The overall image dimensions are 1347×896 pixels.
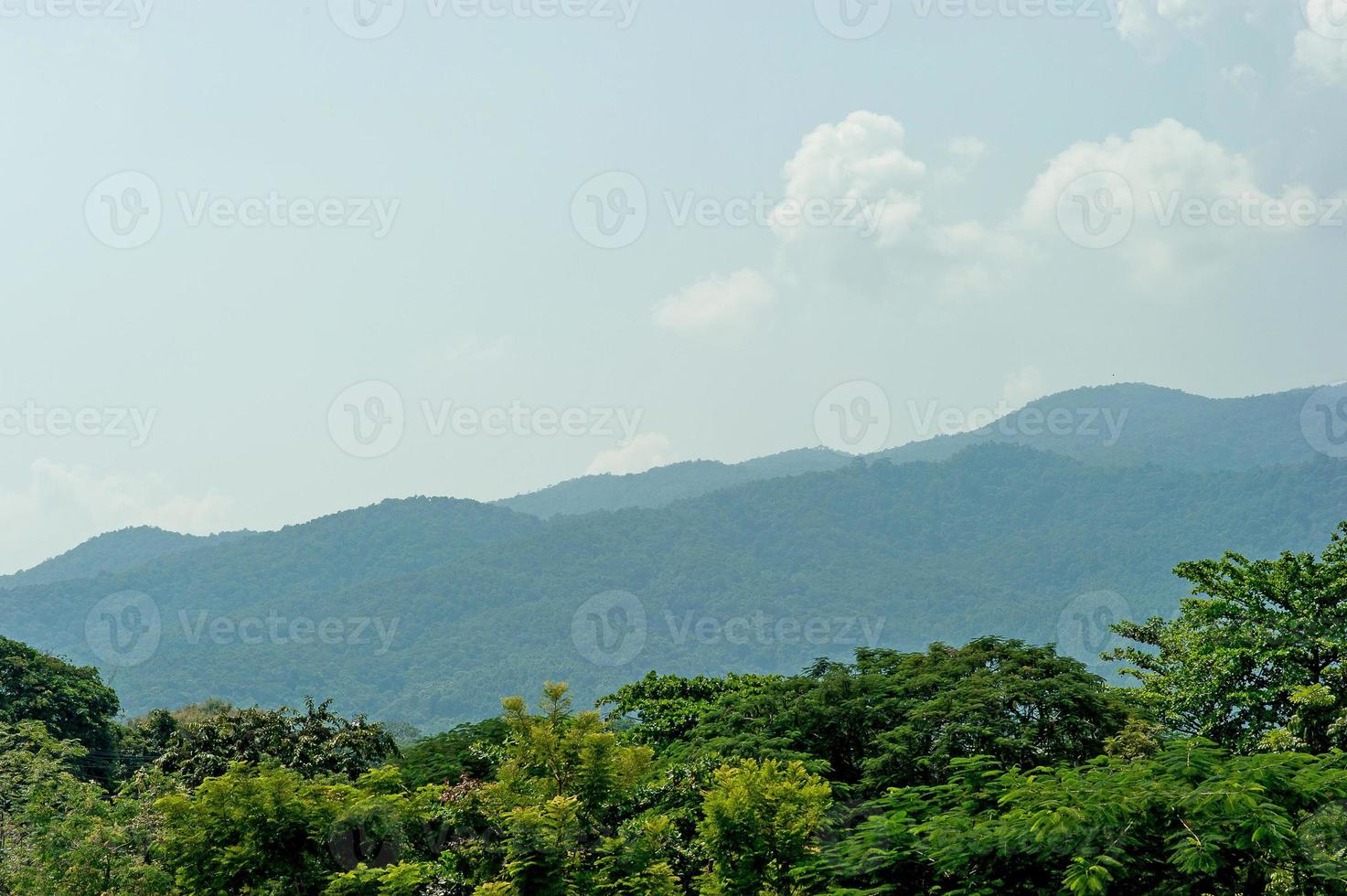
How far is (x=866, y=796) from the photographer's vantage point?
75.5 ft

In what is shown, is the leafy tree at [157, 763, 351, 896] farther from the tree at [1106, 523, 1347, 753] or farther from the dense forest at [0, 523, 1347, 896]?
the tree at [1106, 523, 1347, 753]

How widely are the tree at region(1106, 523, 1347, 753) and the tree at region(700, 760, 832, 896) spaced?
7.74m

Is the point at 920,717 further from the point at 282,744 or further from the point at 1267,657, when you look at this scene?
the point at 282,744

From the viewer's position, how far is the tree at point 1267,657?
19.3 metres

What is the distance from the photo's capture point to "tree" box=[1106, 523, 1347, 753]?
19.3 meters

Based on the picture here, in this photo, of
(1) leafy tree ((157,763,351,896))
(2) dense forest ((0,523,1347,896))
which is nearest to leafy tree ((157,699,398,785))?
(2) dense forest ((0,523,1347,896))

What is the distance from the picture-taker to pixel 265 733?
31297mm

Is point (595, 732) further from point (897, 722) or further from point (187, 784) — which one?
point (187, 784)

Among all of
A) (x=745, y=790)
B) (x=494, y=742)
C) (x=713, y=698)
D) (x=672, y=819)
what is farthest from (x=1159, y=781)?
(x=713, y=698)

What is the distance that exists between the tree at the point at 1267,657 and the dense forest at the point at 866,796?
0.16ft

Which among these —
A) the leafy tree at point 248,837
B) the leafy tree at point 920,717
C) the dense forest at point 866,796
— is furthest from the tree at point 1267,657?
the leafy tree at point 248,837

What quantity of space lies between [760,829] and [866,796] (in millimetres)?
6736

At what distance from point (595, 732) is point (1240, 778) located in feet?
30.2

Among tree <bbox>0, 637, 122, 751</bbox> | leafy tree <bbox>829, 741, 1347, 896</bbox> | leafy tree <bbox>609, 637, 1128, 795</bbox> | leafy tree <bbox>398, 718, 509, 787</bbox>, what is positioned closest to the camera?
leafy tree <bbox>829, 741, 1347, 896</bbox>
